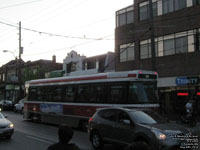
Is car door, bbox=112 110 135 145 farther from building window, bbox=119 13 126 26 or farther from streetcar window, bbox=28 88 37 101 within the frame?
building window, bbox=119 13 126 26

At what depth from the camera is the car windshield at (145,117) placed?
26.6 ft

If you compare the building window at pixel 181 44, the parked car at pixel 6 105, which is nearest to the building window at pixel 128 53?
the building window at pixel 181 44

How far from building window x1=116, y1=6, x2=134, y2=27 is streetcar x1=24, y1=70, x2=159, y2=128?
546 inches

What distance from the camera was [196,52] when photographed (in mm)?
21109

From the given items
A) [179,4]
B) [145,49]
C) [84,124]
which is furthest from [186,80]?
[84,124]

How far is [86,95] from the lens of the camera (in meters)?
14.2

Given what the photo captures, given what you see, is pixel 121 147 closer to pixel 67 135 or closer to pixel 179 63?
pixel 67 135

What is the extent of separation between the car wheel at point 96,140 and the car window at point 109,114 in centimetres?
73

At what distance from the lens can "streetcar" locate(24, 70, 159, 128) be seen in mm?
12125

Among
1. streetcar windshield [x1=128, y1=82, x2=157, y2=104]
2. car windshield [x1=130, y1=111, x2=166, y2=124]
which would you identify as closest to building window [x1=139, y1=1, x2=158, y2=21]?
streetcar windshield [x1=128, y1=82, x2=157, y2=104]

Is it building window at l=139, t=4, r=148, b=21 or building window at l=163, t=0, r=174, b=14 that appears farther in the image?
building window at l=139, t=4, r=148, b=21

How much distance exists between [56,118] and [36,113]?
3.03m

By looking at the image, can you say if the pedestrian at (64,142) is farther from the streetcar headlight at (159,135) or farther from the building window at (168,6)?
the building window at (168,6)

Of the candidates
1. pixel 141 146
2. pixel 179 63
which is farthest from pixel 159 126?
pixel 179 63
